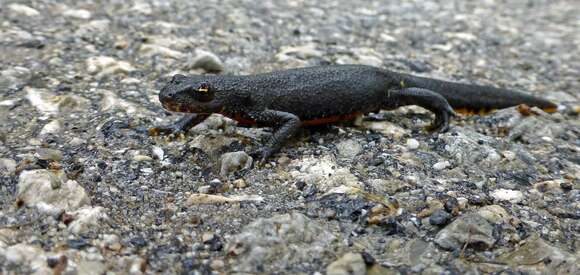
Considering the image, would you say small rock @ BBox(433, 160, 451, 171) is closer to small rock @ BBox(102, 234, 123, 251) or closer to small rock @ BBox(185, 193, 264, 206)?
small rock @ BBox(185, 193, 264, 206)

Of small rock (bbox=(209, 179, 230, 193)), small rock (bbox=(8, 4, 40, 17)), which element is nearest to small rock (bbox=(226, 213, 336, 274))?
small rock (bbox=(209, 179, 230, 193))

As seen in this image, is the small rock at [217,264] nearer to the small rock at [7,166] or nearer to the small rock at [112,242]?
the small rock at [112,242]

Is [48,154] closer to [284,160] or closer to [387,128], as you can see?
[284,160]

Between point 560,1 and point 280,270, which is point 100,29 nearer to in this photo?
point 280,270

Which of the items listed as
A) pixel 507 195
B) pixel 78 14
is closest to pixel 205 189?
pixel 507 195

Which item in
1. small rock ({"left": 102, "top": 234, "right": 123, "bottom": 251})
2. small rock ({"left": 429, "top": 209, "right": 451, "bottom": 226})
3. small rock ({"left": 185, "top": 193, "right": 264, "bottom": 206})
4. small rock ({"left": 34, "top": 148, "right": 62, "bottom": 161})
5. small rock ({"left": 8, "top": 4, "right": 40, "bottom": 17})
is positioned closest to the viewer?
A: small rock ({"left": 102, "top": 234, "right": 123, "bottom": 251})

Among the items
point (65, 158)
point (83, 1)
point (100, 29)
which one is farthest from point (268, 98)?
point (83, 1)

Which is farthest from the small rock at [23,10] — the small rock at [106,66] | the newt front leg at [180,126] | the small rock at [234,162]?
the small rock at [234,162]
